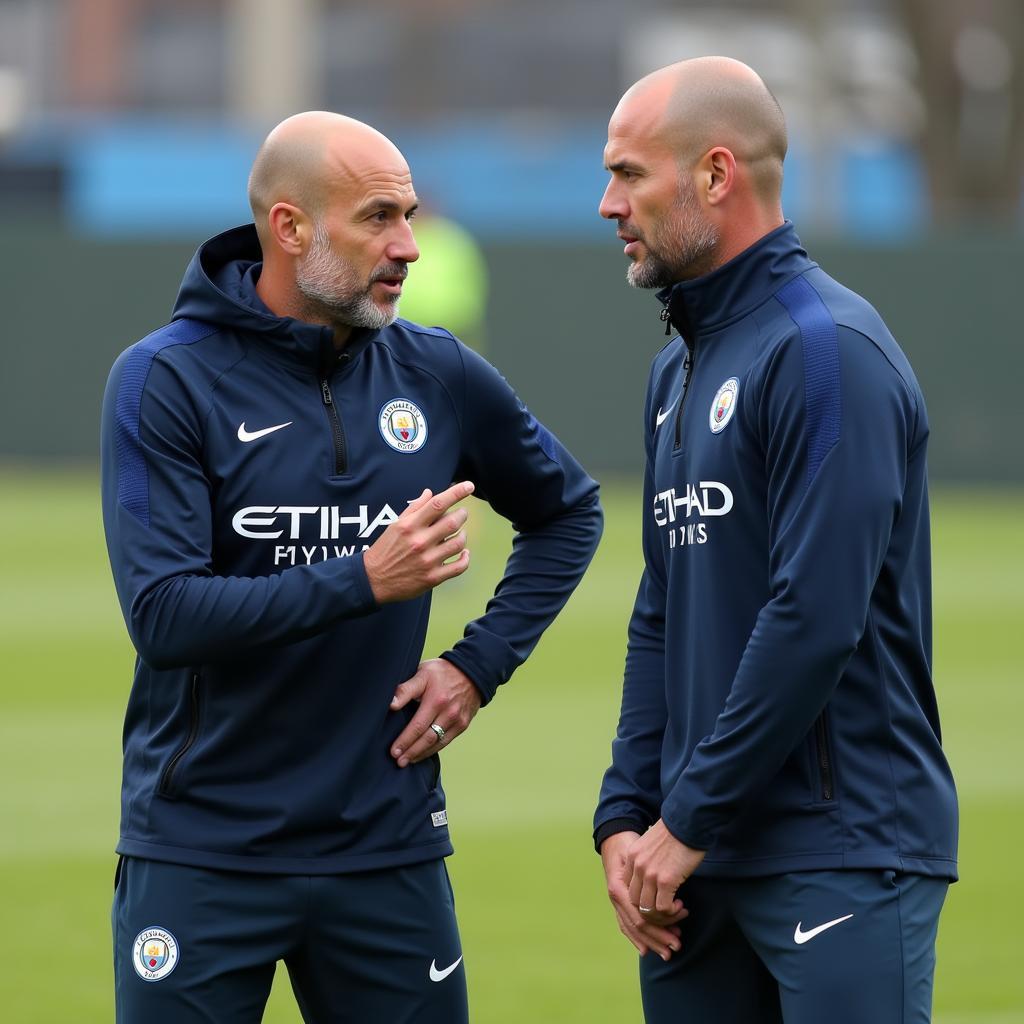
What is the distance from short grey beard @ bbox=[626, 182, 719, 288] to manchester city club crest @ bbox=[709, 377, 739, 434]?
0.28 metres

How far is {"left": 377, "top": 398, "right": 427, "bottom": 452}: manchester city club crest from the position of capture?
400 cm

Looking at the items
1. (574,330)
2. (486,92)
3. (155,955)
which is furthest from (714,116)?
(486,92)

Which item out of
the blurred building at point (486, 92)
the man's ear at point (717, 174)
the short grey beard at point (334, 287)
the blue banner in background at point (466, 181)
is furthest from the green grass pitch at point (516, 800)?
the blue banner in background at point (466, 181)

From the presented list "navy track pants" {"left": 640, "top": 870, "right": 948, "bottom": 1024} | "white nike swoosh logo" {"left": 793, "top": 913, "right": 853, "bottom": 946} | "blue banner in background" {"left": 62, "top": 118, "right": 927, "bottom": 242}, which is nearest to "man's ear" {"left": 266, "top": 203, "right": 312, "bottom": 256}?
"navy track pants" {"left": 640, "top": 870, "right": 948, "bottom": 1024}

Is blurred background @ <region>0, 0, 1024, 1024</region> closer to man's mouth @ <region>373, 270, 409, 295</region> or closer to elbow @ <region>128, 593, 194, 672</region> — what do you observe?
elbow @ <region>128, 593, 194, 672</region>

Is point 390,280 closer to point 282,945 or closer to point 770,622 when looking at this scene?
point 770,622

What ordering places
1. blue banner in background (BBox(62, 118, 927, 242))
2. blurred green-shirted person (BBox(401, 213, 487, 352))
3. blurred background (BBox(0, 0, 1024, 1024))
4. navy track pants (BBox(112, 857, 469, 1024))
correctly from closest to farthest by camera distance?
navy track pants (BBox(112, 857, 469, 1024)), blurred background (BBox(0, 0, 1024, 1024)), blurred green-shirted person (BBox(401, 213, 487, 352)), blue banner in background (BBox(62, 118, 927, 242))

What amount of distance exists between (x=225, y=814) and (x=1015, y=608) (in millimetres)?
11256

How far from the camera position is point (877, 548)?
3.44 metres

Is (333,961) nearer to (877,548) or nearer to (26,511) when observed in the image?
(877,548)

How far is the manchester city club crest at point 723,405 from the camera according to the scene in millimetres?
3623

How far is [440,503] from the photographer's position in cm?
375

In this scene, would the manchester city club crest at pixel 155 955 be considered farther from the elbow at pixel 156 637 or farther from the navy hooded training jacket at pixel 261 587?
the elbow at pixel 156 637

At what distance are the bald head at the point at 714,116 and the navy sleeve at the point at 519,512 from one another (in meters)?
0.71
